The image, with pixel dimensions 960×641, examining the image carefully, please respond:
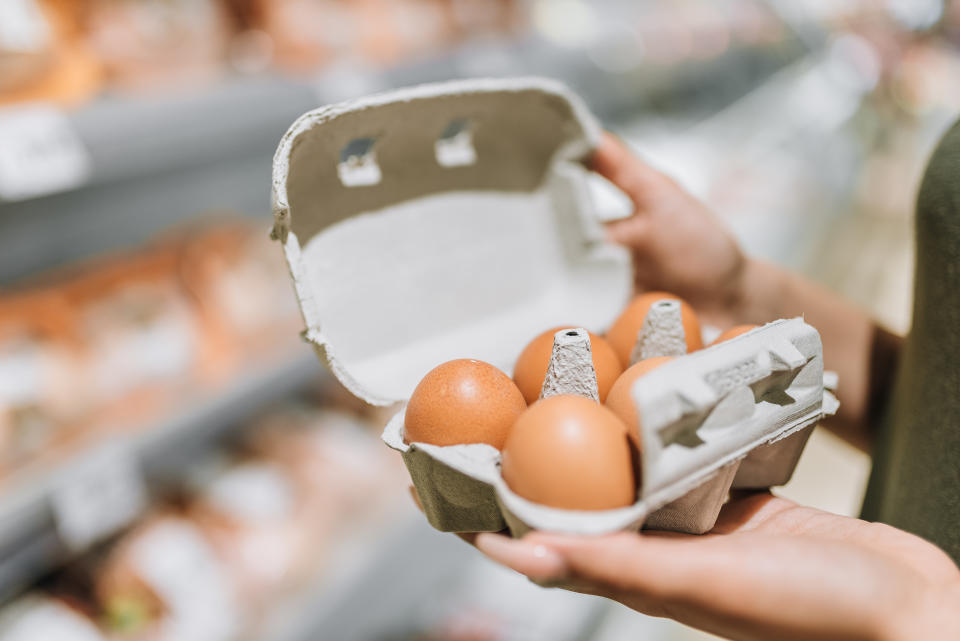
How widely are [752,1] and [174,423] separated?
376cm

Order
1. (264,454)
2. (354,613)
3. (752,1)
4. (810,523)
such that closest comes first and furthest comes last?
(810,523)
(354,613)
(264,454)
(752,1)

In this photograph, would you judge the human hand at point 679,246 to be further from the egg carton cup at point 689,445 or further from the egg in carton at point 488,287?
the egg carton cup at point 689,445

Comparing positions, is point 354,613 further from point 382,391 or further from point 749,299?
point 749,299

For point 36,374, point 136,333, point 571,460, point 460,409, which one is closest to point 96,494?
point 36,374

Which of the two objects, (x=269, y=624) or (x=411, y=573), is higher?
(x=269, y=624)

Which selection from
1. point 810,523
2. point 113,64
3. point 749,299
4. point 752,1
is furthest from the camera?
point 752,1

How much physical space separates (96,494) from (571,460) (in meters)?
0.86

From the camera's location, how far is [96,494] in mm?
1049

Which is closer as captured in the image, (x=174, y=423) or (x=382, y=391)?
(x=382, y=391)

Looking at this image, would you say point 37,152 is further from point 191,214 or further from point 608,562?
point 608,562

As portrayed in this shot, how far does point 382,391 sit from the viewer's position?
720mm

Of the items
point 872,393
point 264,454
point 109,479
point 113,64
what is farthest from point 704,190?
point 109,479

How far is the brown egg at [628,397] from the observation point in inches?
22.6

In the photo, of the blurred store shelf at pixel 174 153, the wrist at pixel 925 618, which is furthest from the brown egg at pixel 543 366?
the blurred store shelf at pixel 174 153
